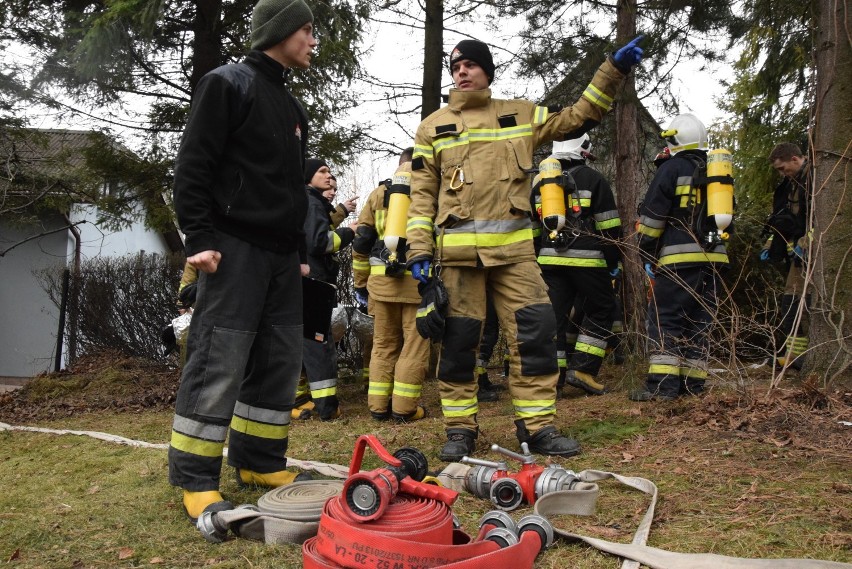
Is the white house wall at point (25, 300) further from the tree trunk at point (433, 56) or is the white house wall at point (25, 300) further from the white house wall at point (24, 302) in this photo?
the tree trunk at point (433, 56)

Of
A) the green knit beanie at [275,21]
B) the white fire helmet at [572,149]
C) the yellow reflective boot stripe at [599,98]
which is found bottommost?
the yellow reflective boot stripe at [599,98]

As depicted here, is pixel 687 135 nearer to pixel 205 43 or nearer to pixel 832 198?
pixel 832 198

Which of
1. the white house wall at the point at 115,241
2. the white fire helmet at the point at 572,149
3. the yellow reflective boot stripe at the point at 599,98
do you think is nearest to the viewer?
the yellow reflective boot stripe at the point at 599,98

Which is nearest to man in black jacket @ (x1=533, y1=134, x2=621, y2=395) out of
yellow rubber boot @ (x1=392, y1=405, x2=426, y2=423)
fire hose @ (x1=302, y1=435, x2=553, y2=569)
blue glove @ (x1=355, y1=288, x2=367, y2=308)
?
yellow rubber boot @ (x1=392, y1=405, x2=426, y2=423)

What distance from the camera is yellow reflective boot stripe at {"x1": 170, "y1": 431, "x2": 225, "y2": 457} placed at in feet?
10.6

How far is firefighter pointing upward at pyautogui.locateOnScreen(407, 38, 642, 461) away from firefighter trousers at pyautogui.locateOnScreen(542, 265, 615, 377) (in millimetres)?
2435

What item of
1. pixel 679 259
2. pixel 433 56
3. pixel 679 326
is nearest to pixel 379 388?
pixel 679 326

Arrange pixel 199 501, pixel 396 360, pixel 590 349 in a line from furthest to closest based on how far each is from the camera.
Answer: pixel 590 349, pixel 396 360, pixel 199 501

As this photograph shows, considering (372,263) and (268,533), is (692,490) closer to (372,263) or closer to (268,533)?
(268,533)

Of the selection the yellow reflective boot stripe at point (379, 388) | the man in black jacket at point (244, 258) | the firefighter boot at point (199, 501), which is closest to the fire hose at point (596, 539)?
the firefighter boot at point (199, 501)

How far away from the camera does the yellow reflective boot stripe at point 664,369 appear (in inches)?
225

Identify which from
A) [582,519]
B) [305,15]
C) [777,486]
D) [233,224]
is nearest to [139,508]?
[233,224]

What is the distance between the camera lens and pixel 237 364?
3.31 metres

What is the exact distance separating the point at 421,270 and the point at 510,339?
66 cm
